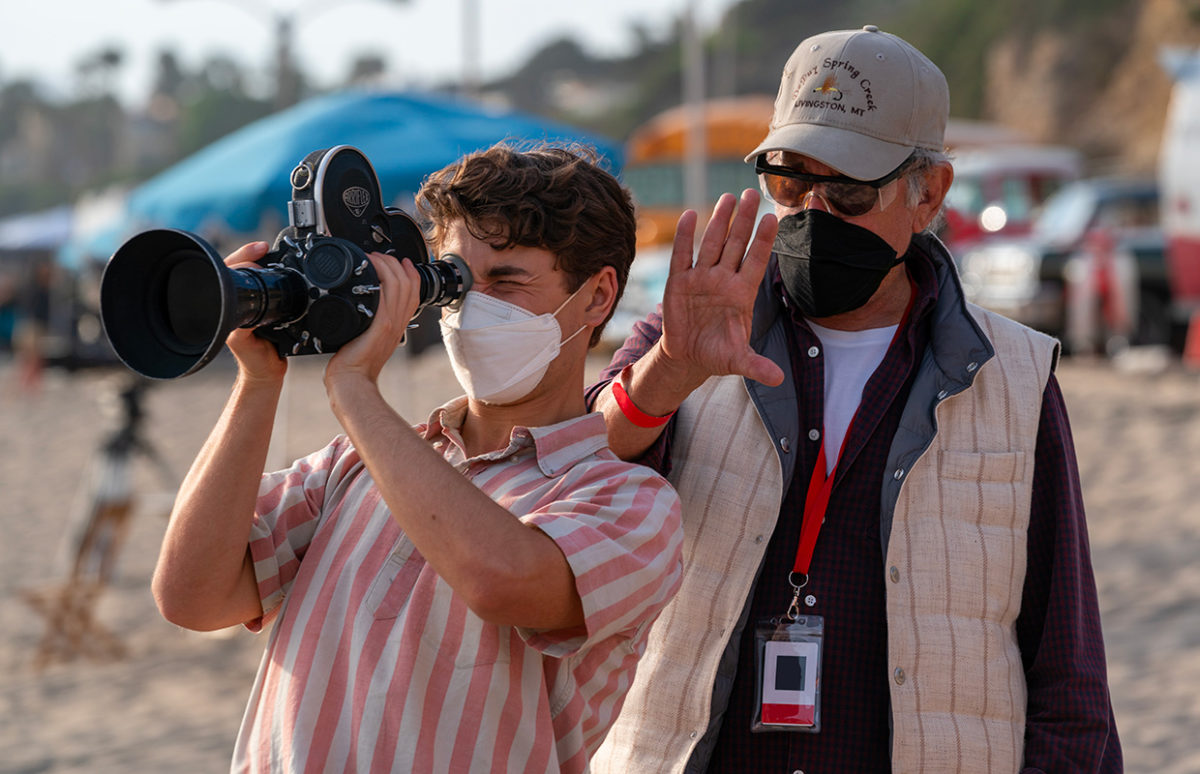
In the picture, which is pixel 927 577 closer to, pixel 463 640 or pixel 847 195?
pixel 847 195

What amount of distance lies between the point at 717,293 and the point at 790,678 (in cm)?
61

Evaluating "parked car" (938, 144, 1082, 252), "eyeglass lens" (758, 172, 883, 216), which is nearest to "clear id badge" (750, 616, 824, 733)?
"eyeglass lens" (758, 172, 883, 216)

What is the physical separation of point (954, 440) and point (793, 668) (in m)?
0.44

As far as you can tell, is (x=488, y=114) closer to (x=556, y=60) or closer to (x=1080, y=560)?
(x=1080, y=560)

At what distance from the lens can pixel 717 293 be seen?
197 centimetres

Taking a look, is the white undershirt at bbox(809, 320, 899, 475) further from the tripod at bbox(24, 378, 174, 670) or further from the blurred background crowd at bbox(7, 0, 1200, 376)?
the tripod at bbox(24, 378, 174, 670)

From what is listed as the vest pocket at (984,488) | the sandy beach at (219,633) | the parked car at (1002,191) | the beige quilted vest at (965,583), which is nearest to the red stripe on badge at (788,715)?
the beige quilted vest at (965,583)

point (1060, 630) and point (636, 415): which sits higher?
point (636, 415)

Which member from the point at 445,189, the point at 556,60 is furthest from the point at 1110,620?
the point at 556,60

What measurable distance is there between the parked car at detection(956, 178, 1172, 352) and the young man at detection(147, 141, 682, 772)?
1082cm

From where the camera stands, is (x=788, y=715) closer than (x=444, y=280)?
No

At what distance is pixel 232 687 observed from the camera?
6.42 metres

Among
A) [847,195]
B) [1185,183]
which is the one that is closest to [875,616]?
[847,195]

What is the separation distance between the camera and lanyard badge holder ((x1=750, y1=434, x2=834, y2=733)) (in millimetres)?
2066
